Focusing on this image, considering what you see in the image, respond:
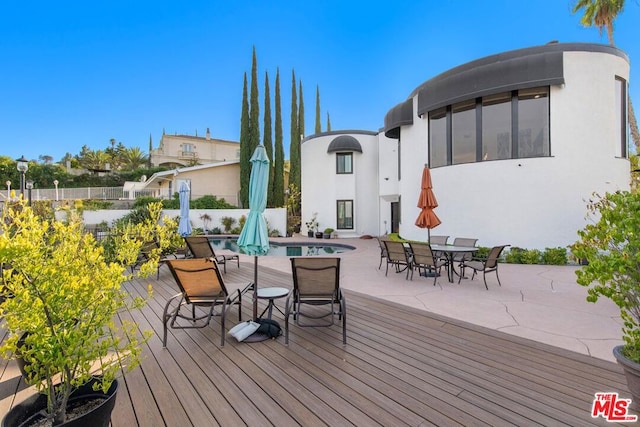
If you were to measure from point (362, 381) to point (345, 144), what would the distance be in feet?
52.6

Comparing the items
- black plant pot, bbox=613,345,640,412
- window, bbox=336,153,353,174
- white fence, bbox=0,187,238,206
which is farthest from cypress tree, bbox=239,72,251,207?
black plant pot, bbox=613,345,640,412

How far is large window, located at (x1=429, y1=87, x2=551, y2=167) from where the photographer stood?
30.7 ft

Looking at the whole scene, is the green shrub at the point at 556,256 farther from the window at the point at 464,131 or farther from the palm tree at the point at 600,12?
the palm tree at the point at 600,12

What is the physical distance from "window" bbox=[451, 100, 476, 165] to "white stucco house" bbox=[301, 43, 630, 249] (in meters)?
0.03

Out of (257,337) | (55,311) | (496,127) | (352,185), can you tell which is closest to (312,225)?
(352,185)

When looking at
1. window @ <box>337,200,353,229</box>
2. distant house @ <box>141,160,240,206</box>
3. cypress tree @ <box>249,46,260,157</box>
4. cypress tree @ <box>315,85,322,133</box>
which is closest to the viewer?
window @ <box>337,200,353,229</box>

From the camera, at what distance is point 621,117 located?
953 centimetres

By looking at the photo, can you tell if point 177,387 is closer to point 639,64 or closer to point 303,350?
point 303,350

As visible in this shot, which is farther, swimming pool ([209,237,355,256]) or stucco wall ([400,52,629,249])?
swimming pool ([209,237,355,256])

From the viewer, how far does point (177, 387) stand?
8.81ft

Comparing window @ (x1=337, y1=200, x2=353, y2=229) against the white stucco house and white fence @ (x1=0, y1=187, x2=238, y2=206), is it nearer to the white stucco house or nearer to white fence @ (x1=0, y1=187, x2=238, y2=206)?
the white stucco house

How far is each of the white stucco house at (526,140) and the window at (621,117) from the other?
32 mm

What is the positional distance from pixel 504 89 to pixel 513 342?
28.2 ft

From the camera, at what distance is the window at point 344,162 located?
18.2 m
